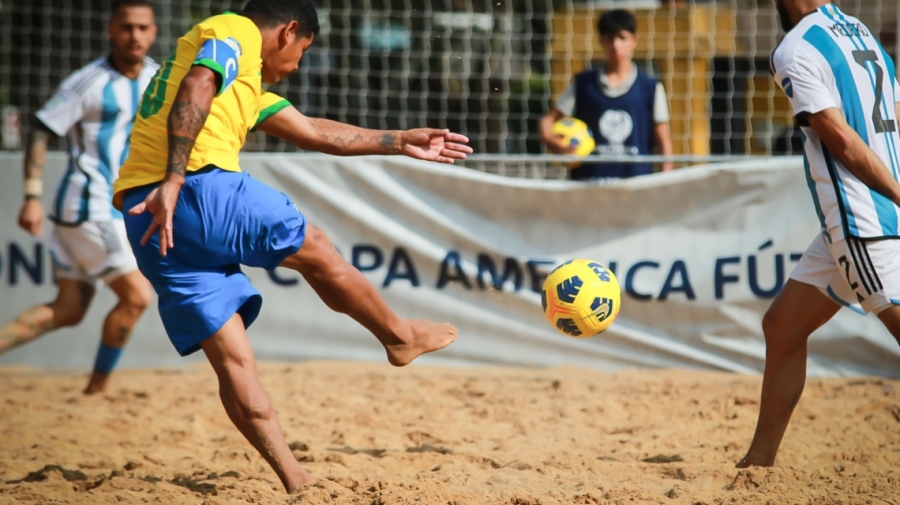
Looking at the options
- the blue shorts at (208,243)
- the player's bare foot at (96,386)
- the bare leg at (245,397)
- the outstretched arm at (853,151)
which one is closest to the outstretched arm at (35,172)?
the player's bare foot at (96,386)

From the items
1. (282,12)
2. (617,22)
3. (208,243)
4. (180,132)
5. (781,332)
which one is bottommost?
(781,332)

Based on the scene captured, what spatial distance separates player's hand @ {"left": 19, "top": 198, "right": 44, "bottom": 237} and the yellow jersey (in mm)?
2126

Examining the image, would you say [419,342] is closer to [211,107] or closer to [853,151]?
[211,107]

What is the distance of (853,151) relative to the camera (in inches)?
124

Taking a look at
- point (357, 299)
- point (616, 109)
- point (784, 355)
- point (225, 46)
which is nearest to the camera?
point (225, 46)

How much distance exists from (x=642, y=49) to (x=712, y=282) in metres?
3.43

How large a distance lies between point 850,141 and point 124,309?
3.98 metres

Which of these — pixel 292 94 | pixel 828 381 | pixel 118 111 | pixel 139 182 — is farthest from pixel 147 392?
pixel 292 94

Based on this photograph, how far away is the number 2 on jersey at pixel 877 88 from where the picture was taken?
326 cm

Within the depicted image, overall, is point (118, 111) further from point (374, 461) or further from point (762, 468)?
point (762, 468)

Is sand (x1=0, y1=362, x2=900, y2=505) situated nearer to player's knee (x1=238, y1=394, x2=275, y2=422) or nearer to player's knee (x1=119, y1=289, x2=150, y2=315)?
player's knee (x1=238, y1=394, x2=275, y2=422)

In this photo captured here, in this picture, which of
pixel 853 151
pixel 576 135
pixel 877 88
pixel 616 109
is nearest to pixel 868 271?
pixel 853 151

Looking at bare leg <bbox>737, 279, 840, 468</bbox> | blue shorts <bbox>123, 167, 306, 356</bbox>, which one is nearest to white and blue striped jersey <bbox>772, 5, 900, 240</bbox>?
bare leg <bbox>737, 279, 840, 468</bbox>

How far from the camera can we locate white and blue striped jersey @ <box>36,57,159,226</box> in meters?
5.16
